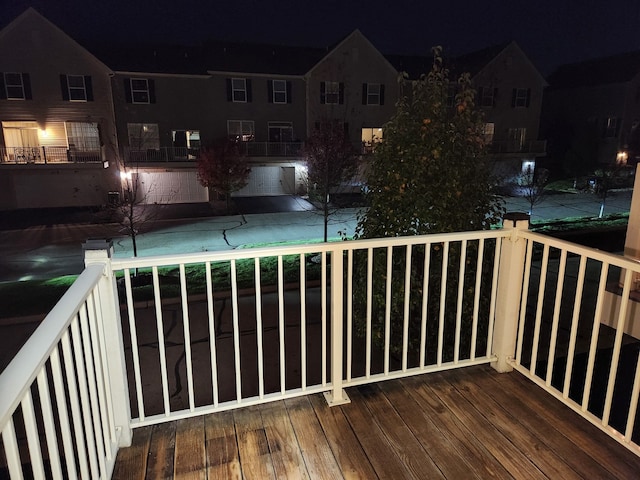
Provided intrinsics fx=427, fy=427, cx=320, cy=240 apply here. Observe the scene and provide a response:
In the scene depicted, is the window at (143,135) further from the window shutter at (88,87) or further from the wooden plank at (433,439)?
the wooden plank at (433,439)

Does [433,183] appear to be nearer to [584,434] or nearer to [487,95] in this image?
[584,434]

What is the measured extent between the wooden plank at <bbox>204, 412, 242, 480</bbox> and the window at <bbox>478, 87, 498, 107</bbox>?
71.2ft

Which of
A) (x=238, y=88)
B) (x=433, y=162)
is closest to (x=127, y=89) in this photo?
(x=238, y=88)

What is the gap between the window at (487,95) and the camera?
20859 millimetres

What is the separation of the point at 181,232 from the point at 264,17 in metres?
16.3

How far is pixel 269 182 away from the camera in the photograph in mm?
19812

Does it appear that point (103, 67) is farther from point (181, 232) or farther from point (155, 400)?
point (155, 400)

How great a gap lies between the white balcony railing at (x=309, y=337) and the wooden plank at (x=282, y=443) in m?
0.11

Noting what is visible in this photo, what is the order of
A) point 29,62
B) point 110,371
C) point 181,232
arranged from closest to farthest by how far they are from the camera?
point 110,371 < point 181,232 < point 29,62

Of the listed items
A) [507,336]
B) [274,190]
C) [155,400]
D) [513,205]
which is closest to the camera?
[507,336]

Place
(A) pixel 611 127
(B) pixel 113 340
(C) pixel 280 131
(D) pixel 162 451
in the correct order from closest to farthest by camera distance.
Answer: (B) pixel 113 340 < (D) pixel 162 451 < (C) pixel 280 131 < (A) pixel 611 127

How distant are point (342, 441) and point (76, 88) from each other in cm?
1891

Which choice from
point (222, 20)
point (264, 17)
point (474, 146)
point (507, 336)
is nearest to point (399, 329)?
point (507, 336)

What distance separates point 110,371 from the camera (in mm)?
1937
